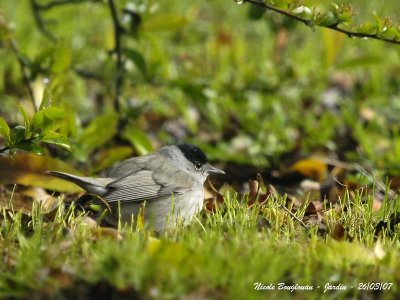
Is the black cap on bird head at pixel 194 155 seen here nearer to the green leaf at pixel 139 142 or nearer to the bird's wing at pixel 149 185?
the bird's wing at pixel 149 185

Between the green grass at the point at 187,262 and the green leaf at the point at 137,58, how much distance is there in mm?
2422

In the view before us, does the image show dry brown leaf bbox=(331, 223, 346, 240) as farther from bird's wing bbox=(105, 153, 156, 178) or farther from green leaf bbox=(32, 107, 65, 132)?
green leaf bbox=(32, 107, 65, 132)

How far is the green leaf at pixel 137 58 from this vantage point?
20.4ft

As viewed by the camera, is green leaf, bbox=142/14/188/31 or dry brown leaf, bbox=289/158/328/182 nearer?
dry brown leaf, bbox=289/158/328/182

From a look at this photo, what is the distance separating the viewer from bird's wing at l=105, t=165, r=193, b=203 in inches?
188

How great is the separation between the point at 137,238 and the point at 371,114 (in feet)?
16.2

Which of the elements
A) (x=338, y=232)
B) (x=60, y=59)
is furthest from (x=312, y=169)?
(x=60, y=59)

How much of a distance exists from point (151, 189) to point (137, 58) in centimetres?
168

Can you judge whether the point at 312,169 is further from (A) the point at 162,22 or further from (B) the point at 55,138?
(B) the point at 55,138

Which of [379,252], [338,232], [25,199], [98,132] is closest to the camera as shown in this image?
[379,252]

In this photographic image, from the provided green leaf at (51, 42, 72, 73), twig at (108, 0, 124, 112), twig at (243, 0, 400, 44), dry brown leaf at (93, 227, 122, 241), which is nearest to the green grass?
dry brown leaf at (93, 227, 122, 241)

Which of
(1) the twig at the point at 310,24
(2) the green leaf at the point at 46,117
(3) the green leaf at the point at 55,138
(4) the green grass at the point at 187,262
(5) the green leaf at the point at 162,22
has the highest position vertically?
(1) the twig at the point at 310,24

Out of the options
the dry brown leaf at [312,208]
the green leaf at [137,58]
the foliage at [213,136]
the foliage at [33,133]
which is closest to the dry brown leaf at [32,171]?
the foliage at [213,136]

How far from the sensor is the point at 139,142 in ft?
20.5
